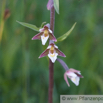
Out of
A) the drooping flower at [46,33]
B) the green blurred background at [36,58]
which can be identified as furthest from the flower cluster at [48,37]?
the green blurred background at [36,58]

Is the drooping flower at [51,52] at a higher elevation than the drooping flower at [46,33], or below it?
below

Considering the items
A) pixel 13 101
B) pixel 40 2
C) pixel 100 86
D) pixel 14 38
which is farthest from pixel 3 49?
pixel 100 86

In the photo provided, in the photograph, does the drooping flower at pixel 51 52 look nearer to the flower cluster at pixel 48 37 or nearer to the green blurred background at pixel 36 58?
the flower cluster at pixel 48 37

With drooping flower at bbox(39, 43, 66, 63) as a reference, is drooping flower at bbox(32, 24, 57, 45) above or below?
above

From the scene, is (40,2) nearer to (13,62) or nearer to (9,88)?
(13,62)

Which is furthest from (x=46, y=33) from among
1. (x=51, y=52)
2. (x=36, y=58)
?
(x=36, y=58)

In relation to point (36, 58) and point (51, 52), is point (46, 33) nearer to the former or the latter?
point (51, 52)

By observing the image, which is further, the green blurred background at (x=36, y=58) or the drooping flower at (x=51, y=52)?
the green blurred background at (x=36, y=58)

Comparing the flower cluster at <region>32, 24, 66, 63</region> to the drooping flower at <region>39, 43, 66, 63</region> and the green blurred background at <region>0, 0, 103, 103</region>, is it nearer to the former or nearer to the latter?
the drooping flower at <region>39, 43, 66, 63</region>

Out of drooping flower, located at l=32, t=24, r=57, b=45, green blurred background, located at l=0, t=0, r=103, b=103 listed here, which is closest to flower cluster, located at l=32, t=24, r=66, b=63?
drooping flower, located at l=32, t=24, r=57, b=45
